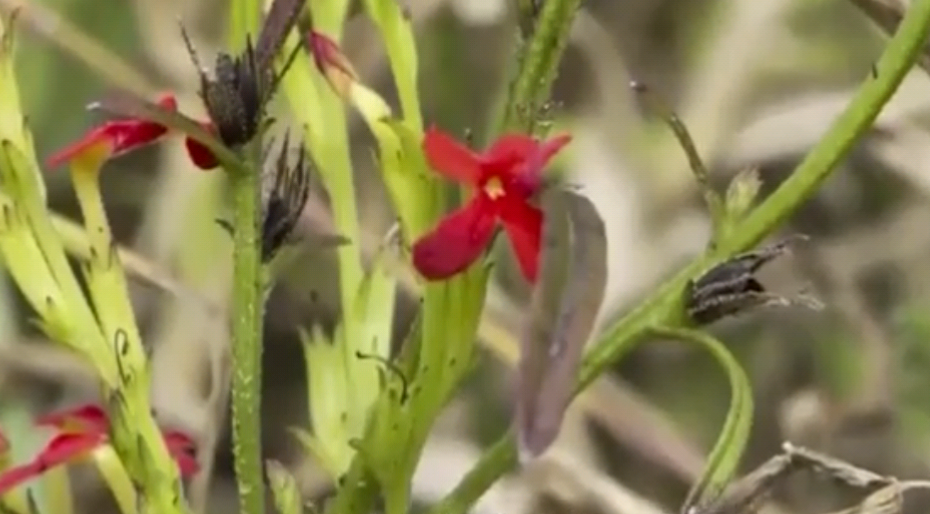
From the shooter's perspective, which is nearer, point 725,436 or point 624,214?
point 725,436

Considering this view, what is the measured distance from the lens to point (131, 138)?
517 mm

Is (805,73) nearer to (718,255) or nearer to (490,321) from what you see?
(490,321)

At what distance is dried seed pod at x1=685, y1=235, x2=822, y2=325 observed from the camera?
1.60 ft

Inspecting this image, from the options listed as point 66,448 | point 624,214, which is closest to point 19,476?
point 66,448

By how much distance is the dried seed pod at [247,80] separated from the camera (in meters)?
0.48

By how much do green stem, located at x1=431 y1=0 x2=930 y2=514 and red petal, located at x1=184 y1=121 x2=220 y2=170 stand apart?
0.11 meters

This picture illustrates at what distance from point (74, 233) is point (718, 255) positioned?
15.8 inches

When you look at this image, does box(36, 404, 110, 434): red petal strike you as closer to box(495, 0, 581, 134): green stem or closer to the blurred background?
box(495, 0, 581, 134): green stem

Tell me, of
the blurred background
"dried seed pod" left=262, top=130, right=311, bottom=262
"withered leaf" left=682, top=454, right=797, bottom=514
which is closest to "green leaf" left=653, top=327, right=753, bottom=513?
"withered leaf" left=682, top=454, right=797, bottom=514

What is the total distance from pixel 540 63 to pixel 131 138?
117mm

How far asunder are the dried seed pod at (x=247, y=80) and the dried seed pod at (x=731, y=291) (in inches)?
5.0

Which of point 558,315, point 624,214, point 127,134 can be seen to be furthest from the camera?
point 624,214

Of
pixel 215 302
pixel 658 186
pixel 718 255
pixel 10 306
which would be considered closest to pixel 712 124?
pixel 658 186

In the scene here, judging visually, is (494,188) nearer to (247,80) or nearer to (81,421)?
(247,80)
